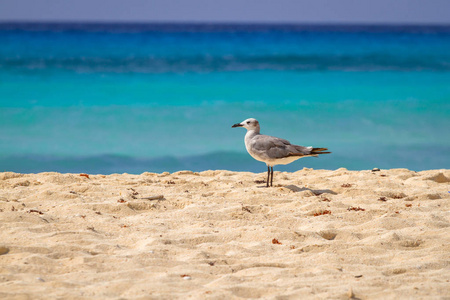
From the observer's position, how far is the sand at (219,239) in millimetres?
2855

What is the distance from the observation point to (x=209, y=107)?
14648 millimetres

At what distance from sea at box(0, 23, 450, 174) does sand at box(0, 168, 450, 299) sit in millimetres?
3886

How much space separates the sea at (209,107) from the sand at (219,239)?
3886 millimetres

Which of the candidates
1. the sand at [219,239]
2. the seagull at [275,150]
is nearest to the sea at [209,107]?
the seagull at [275,150]

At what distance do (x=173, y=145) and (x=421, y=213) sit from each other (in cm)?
718

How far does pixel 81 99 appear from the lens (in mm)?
15242

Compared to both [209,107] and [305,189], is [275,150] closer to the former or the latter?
[305,189]

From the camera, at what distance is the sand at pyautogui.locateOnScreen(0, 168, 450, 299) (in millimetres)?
2855

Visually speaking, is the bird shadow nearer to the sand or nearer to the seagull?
the sand

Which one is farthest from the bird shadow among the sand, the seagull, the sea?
the sea

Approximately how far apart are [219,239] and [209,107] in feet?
36.3

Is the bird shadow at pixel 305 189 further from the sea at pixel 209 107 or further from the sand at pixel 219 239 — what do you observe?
the sea at pixel 209 107

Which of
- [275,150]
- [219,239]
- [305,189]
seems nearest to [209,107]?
[275,150]

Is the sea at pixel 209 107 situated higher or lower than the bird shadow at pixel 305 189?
higher
